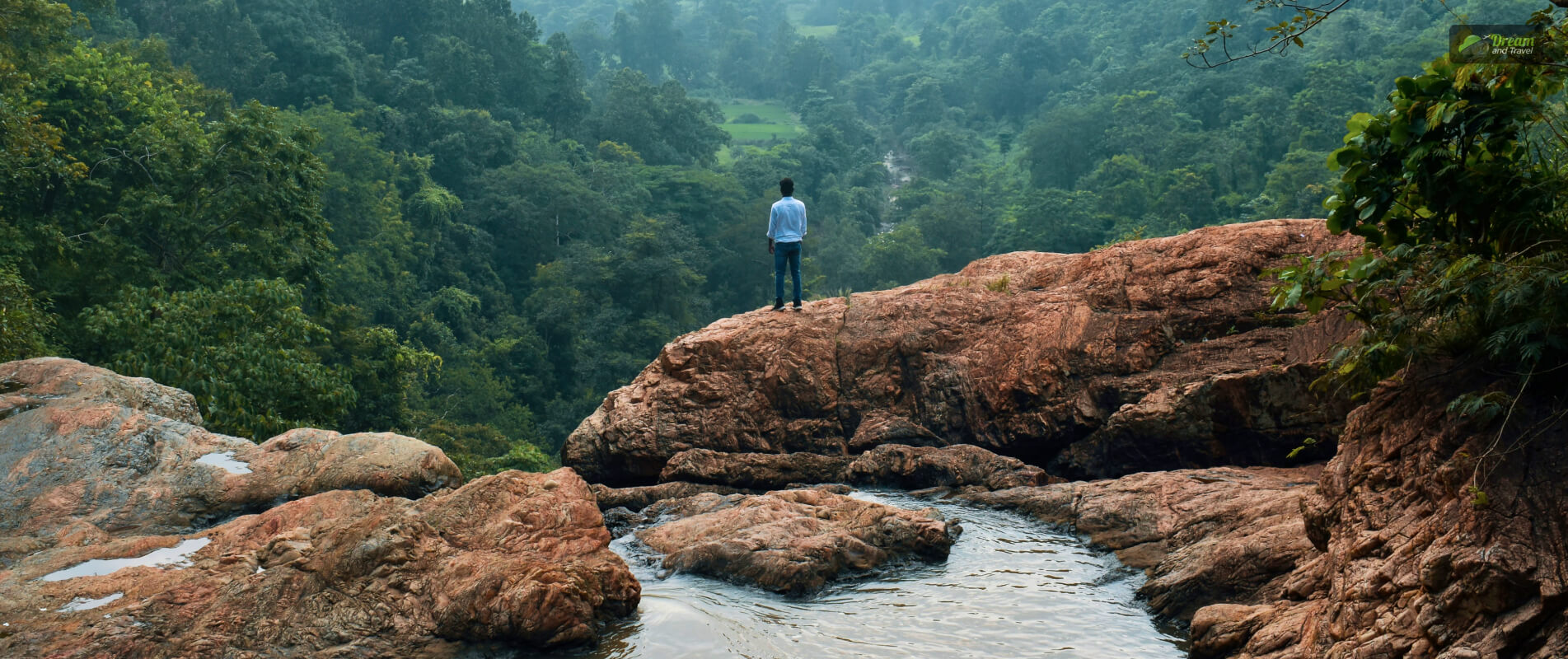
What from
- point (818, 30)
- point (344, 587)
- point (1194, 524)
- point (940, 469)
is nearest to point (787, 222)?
point (940, 469)

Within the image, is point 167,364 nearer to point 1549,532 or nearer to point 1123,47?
point 1549,532

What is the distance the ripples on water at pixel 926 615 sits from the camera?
26.2 ft

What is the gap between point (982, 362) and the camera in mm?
13930

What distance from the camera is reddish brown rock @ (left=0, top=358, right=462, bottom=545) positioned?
966 cm

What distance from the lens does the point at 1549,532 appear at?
5.54m

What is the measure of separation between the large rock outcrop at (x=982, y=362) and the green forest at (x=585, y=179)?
9.92 ft

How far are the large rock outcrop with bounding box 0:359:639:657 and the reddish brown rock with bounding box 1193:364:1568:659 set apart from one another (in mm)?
4698

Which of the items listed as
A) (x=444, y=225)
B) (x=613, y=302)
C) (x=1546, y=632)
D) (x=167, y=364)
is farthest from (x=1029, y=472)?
(x=444, y=225)

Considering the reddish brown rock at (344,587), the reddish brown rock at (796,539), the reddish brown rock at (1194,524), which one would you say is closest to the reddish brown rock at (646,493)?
the reddish brown rock at (796,539)

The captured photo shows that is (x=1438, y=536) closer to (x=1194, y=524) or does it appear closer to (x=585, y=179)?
(x=1194, y=524)

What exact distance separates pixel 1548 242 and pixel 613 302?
150 ft

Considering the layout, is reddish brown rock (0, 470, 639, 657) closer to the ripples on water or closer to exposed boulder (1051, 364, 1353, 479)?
the ripples on water

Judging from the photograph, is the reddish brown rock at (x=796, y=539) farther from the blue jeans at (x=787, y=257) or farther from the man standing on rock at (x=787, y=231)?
the man standing on rock at (x=787, y=231)

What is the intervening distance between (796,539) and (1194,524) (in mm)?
3287
